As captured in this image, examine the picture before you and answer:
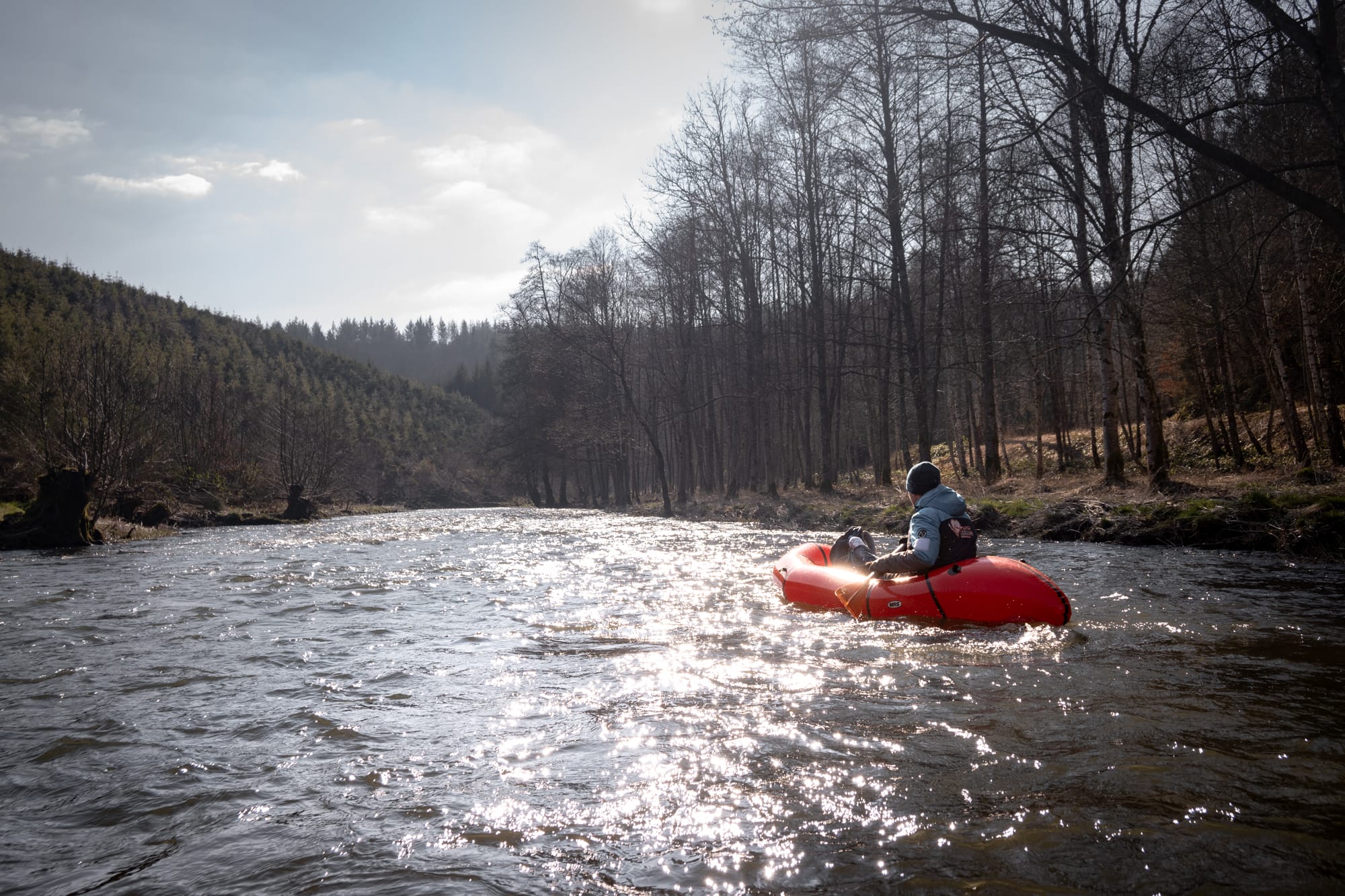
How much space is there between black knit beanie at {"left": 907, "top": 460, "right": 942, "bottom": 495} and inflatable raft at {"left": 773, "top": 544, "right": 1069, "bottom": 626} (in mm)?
735

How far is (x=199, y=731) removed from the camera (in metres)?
4.27

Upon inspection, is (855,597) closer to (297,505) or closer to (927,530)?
(927,530)

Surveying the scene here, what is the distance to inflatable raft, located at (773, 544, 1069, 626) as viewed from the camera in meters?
6.01

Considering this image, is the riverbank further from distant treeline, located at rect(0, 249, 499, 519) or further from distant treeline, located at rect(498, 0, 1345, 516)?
distant treeline, located at rect(0, 249, 499, 519)

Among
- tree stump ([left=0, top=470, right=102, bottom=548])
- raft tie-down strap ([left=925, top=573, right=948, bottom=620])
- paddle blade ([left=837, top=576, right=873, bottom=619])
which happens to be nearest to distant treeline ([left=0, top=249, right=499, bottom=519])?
tree stump ([left=0, top=470, right=102, bottom=548])

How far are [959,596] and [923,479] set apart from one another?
1134mm

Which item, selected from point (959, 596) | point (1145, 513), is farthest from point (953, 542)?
point (1145, 513)

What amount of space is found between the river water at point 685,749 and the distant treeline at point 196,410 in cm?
1205

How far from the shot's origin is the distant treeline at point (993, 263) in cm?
784

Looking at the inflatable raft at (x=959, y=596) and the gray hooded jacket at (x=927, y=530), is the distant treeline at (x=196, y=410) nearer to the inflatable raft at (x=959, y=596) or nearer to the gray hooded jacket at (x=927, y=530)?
the inflatable raft at (x=959, y=596)

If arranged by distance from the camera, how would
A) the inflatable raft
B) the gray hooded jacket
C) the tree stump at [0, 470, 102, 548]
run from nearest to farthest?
the inflatable raft, the gray hooded jacket, the tree stump at [0, 470, 102, 548]

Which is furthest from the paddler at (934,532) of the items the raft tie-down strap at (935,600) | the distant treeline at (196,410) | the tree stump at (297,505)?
the tree stump at (297,505)

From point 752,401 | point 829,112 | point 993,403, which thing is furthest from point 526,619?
point 752,401

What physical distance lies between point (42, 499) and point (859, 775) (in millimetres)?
18661
